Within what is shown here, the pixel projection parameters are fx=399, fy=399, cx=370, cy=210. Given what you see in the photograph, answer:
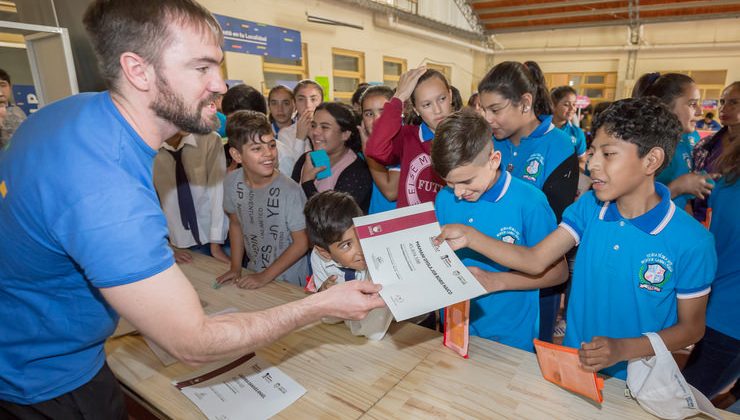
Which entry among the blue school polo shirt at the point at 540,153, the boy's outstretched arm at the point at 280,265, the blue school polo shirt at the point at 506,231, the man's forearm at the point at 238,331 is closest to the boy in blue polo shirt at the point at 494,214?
the blue school polo shirt at the point at 506,231

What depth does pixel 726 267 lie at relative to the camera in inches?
60.4

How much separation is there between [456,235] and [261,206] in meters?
1.15

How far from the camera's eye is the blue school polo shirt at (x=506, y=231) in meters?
1.48

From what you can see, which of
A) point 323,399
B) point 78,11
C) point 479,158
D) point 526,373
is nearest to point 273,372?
point 323,399

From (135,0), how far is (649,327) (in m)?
1.70

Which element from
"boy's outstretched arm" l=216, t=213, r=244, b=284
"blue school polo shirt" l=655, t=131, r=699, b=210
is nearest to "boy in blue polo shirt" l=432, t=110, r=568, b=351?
"boy's outstretched arm" l=216, t=213, r=244, b=284

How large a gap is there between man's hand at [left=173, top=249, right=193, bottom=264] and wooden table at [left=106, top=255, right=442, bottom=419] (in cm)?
73

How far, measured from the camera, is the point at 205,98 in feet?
3.31

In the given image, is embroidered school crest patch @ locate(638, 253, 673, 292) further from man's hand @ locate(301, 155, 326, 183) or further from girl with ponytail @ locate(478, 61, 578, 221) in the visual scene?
man's hand @ locate(301, 155, 326, 183)

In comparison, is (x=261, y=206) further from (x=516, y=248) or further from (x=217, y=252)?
(x=516, y=248)

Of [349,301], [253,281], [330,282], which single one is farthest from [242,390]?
[253,281]

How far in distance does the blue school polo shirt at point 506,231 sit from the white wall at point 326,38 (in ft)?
21.6

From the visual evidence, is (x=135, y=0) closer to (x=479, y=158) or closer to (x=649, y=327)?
(x=479, y=158)

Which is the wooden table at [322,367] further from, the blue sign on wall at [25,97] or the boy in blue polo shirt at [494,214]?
the blue sign on wall at [25,97]
